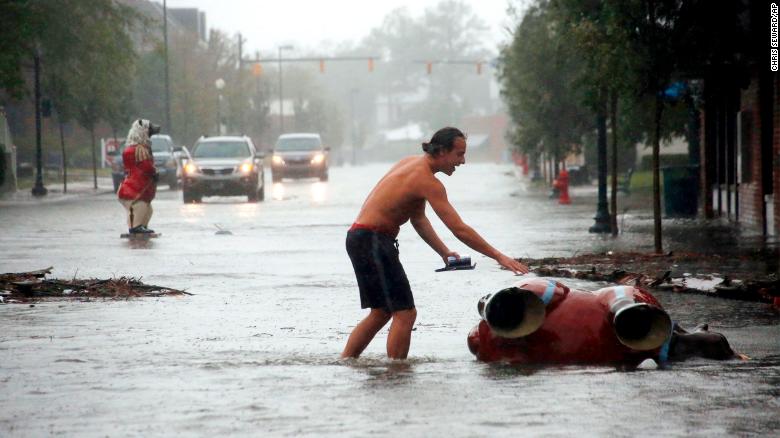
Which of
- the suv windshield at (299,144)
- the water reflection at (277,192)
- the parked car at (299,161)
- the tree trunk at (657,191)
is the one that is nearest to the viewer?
the tree trunk at (657,191)

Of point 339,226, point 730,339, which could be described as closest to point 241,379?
point 730,339

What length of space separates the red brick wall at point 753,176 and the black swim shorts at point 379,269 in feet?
50.3

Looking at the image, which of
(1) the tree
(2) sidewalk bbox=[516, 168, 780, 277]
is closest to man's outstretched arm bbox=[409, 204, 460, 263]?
(2) sidewalk bbox=[516, 168, 780, 277]

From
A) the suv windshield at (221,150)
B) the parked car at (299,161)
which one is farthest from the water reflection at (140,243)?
the parked car at (299,161)

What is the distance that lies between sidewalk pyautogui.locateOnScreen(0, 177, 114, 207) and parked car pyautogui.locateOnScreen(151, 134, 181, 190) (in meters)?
1.73

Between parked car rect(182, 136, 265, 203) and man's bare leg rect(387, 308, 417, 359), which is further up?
parked car rect(182, 136, 265, 203)

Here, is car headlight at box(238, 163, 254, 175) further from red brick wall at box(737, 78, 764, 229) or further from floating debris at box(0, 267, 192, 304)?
floating debris at box(0, 267, 192, 304)

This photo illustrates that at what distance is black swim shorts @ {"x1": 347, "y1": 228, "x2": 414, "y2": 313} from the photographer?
1003cm

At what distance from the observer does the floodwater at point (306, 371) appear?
7930mm

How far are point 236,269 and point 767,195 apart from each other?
368 inches

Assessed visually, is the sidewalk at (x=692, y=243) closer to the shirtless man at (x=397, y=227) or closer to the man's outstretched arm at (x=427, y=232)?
the man's outstretched arm at (x=427, y=232)

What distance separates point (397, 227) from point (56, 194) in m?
37.2

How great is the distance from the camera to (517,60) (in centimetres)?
4375

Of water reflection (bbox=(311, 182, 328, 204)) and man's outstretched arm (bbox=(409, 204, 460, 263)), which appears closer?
man's outstretched arm (bbox=(409, 204, 460, 263))
